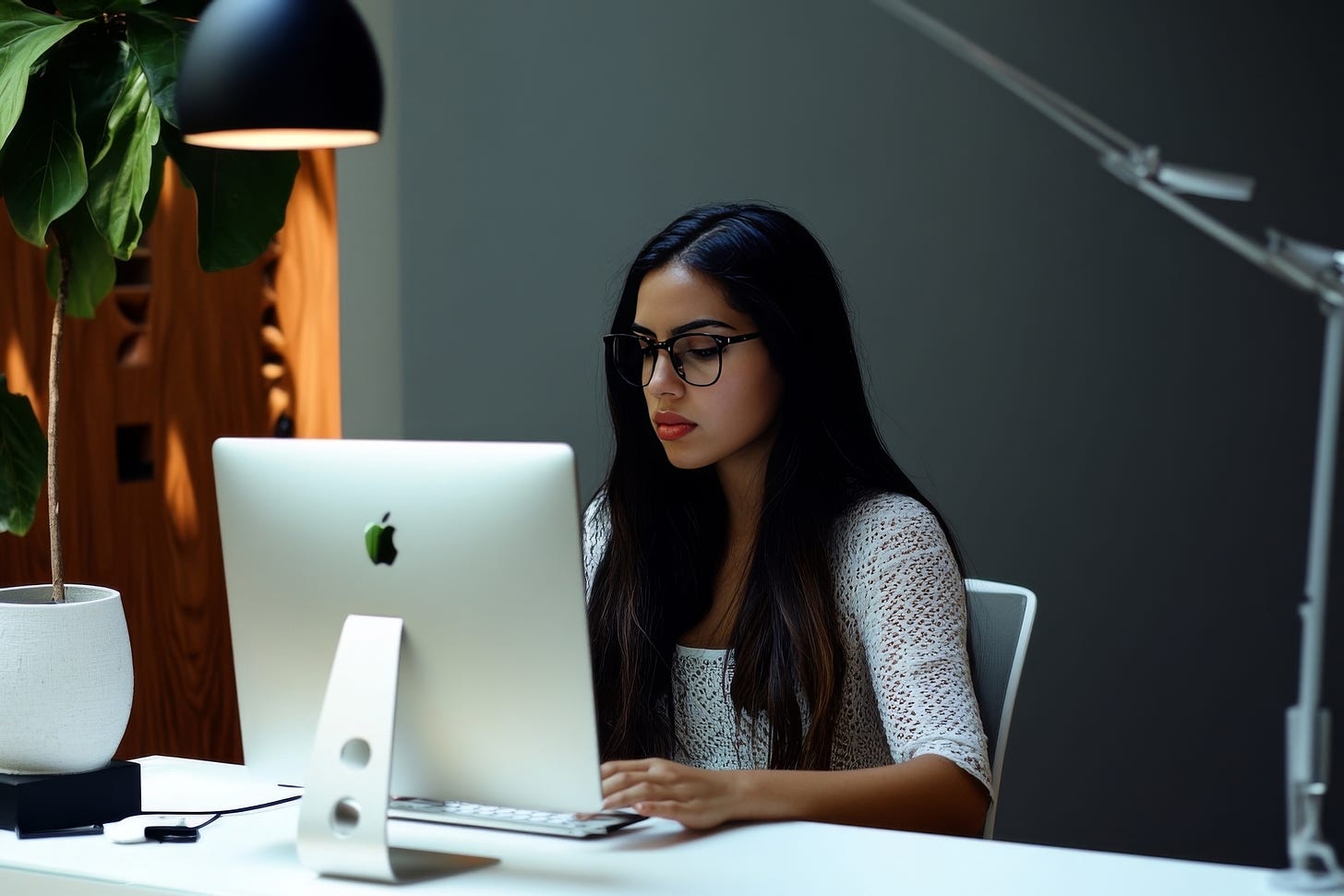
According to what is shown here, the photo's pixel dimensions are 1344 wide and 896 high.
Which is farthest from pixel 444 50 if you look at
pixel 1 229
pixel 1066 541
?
pixel 1066 541

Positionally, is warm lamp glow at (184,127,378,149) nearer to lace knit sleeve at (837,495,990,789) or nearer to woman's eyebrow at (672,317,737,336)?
woman's eyebrow at (672,317,737,336)

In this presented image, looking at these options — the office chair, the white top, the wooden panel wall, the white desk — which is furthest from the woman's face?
the wooden panel wall

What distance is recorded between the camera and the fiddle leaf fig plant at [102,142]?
179 centimetres

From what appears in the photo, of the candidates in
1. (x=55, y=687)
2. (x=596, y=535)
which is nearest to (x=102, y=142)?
(x=55, y=687)

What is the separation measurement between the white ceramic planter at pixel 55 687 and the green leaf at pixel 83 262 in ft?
1.80

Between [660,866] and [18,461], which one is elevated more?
[18,461]

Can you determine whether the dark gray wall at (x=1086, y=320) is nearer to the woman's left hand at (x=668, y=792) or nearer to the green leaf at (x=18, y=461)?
the green leaf at (x=18, y=461)

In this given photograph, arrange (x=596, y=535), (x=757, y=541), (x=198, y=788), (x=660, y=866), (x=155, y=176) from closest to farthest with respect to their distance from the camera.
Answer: (x=660, y=866) → (x=198, y=788) → (x=155, y=176) → (x=757, y=541) → (x=596, y=535)

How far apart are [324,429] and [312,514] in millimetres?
2752

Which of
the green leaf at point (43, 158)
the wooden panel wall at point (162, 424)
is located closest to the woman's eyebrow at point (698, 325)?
the green leaf at point (43, 158)

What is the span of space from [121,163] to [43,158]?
9 centimetres

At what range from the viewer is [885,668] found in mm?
1872

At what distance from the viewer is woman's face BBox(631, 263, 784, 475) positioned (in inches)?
79.0

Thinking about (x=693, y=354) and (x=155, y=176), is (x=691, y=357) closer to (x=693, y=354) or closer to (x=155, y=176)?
(x=693, y=354)
